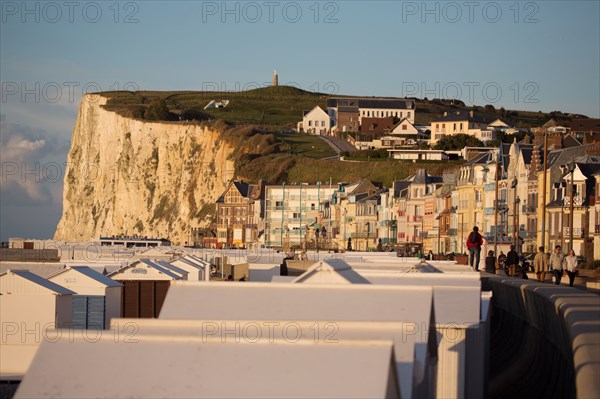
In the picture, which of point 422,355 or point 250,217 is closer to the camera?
point 422,355

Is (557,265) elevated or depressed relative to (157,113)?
depressed

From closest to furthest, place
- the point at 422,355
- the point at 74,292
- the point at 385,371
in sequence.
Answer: the point at 385,371 < the point at 422,355 < the point at 74,292

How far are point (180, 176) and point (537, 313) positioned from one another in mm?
158708

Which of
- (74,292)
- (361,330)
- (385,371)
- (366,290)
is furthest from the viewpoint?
(74,292)

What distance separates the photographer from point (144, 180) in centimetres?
18088

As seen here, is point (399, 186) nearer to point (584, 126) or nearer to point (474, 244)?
point (584, 126)

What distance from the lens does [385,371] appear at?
8.09 metres

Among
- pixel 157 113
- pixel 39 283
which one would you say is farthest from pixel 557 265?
pixel 157 113

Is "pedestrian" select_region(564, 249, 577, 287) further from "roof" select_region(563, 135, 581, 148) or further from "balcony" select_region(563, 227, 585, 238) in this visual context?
"roof" select_region(563, 135, 581, 148)

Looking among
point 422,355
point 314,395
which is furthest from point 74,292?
point 314,395

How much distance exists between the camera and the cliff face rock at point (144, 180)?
568ft

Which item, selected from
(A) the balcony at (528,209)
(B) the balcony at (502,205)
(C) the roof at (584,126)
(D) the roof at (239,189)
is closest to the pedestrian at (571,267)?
(A) the balcony at (528,209)

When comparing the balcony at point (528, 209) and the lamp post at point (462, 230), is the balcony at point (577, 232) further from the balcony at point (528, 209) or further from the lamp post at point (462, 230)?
the lamp post at point (462, 230)

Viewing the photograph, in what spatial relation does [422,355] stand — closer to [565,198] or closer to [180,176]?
[565,198]
